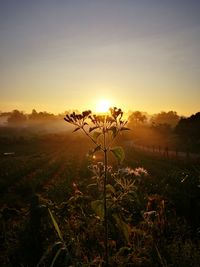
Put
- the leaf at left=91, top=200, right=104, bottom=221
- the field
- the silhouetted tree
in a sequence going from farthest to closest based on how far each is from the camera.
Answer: the silhouetted tree, the field, the leaf at left=91, top=200, right=104, bottom=221

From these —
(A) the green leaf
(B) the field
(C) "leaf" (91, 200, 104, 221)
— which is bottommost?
(B) the field

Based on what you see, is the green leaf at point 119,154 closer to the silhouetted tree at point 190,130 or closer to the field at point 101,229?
the field at point 101,229

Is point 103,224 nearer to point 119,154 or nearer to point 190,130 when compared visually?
point 119,154

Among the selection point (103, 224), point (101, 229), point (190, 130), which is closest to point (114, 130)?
point (103, 224)

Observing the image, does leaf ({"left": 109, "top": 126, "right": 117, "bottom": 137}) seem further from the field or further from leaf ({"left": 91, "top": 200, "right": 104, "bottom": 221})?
leaf ({"left": 91, "top": 200, "right": 104, "bottom": 221})

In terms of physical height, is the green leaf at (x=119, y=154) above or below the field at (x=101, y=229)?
above

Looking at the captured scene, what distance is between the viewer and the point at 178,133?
6394 centimetres

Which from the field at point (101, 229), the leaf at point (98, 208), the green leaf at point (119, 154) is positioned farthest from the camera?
the field at point (101, 229)

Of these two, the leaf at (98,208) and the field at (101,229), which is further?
the field at (101,229)

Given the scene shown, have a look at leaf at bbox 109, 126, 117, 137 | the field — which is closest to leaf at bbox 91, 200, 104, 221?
the field

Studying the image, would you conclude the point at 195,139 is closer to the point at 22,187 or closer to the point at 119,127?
the point at 22,187

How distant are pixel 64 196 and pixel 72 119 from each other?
12.1m

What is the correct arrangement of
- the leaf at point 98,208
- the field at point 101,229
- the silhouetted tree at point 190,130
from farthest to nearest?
the silhouetted tree at point 190,130
the field at point 101,229
the leaf at point 98,208

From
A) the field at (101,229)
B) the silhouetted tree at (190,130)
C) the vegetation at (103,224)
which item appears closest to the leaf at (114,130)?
the vegetation at (103,224)
